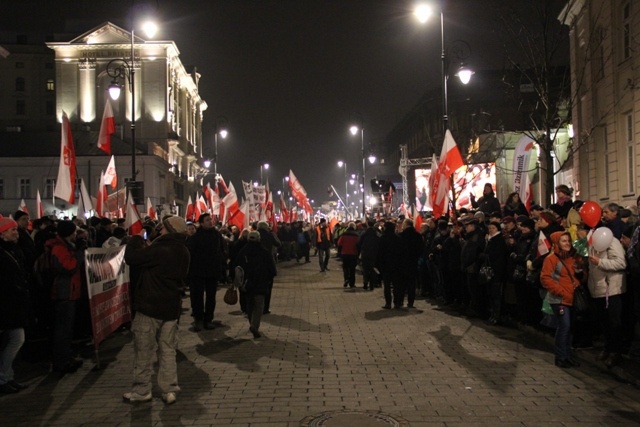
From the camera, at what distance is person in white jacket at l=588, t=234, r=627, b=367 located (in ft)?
26.5

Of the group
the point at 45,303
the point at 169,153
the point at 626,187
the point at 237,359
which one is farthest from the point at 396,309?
the point at 169,153

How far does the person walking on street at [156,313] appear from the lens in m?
7.00

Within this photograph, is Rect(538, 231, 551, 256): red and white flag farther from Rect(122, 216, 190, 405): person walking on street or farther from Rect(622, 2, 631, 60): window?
Rect(622, 2, 631, 60): window

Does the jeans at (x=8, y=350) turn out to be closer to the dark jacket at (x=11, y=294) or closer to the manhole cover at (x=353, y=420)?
the dark jacket at (x=11, y=294)

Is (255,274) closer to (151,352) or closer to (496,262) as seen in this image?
(151,352)

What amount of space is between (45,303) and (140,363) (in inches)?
108

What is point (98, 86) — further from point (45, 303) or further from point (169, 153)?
point (45, 303)

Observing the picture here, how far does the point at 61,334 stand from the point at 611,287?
687 centimetres

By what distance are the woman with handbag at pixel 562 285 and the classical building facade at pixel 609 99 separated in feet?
30.8

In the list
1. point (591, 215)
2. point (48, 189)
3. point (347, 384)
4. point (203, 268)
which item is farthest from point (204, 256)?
point (48, 189)

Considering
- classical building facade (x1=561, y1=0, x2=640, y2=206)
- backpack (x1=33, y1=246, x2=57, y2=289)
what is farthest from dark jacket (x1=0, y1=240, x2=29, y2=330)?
classical building facade (x1=561, y1=0, x2=640, y2=206)

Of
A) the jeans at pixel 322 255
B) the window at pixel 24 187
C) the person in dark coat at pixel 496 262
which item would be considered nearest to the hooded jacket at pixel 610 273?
the person in dark coat at pixel 496 262

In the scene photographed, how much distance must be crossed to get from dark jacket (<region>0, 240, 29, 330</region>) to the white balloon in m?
6.81

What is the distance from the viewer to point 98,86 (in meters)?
83.1
